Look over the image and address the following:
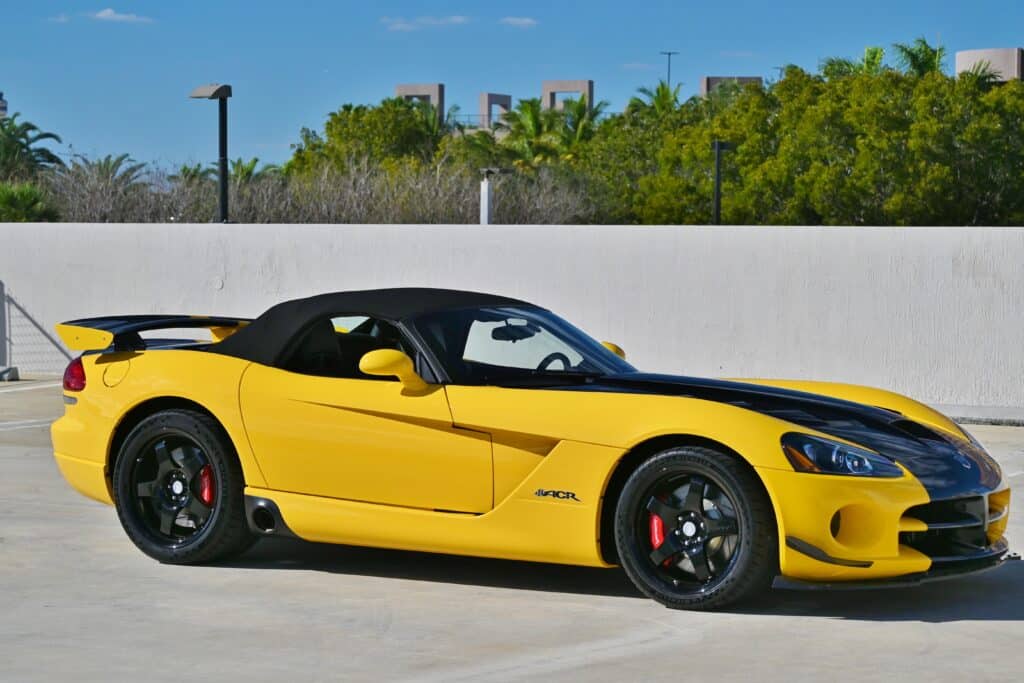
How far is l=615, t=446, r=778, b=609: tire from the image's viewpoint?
6.43 meters

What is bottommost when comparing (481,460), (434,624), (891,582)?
(434,624)

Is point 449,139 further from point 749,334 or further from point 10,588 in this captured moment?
point 10,588

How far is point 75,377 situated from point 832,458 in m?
3.79

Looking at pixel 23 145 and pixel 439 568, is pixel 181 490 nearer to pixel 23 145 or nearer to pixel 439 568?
pixel 439 568

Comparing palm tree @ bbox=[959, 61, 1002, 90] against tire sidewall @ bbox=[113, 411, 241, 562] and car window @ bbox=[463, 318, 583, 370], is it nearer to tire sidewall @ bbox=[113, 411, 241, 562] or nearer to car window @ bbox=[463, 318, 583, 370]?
car window @ bbox=[463, 318, 583, 370]

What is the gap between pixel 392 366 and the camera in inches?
276

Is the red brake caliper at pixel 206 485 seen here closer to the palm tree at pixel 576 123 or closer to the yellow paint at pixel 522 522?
the yellow paint at pixel 522 522

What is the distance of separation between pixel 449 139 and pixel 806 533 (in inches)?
2704

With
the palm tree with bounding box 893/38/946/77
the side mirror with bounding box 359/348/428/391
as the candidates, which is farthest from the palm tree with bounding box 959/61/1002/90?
the side mirror with bounding box 359/348/428/391

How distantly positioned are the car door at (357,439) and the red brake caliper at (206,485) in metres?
0.29

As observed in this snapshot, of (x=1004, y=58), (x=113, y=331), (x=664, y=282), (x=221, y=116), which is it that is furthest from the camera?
(x=1004, y=58)

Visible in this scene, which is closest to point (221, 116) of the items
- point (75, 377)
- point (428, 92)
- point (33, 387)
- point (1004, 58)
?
point (33, 387)

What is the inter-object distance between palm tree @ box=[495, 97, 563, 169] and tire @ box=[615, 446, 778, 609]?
7184 centimetres

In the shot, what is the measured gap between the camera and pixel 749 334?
1816 centimetres
